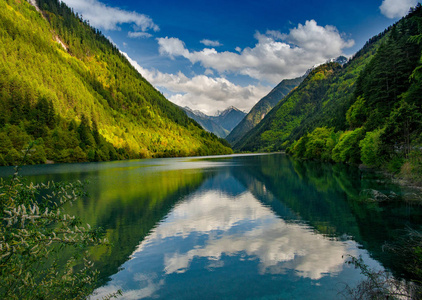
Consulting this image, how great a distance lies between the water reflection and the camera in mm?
12094

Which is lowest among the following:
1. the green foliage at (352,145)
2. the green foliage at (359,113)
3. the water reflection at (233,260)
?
the water reflection at (233,260)

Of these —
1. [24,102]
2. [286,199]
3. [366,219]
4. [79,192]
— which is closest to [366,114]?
[286,199]

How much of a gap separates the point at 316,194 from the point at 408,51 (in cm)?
5406

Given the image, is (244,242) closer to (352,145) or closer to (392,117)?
(392,117)

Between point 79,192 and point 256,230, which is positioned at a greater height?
point 79,192

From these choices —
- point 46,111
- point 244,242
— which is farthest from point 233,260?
point 46,111

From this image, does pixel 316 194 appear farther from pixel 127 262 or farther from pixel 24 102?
pixel 24 102

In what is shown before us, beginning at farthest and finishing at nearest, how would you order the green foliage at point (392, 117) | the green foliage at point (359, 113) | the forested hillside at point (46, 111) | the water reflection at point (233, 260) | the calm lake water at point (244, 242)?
the forested hillside at point (46, 111), the green foliage at point (359, 113), the green foliage at point (392, 117), the calm lake water at point (244, 242), the water reflection at point (233, 260)

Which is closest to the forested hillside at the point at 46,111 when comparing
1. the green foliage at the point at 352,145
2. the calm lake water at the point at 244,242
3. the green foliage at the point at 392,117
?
the calm lake water at the point at 244,242

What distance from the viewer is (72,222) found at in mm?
6062

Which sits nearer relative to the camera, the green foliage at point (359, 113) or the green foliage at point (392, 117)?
the green foliage at point (392, 117)

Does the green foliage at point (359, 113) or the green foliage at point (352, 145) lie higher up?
the green foliage at point (359, 113)

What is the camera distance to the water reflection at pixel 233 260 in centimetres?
1209

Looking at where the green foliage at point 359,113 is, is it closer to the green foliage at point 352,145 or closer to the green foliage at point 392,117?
the green foliage at point 392,117
